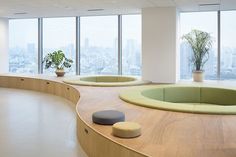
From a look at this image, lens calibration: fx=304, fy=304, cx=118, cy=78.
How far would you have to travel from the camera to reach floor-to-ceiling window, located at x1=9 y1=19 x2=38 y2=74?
44.3 feet

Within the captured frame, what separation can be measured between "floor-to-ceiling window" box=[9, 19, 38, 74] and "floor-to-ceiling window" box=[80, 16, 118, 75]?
237 cm

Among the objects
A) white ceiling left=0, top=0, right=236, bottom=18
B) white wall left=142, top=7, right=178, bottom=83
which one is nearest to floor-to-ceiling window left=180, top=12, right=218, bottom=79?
white ceiling left=0, top=0, right=236, bottom=18

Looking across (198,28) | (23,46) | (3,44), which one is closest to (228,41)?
(198,28)

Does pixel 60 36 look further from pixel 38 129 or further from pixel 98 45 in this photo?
pixel 38 129

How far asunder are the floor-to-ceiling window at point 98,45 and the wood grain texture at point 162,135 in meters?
6.67

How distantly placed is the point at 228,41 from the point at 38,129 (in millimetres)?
7613

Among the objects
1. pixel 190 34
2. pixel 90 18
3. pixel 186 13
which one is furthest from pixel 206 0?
pixel 90 18

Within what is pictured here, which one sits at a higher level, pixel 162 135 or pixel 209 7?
pixel 209 7

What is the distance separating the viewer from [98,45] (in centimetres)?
1272

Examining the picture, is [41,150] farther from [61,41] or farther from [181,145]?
[61,41]

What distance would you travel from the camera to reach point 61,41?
1316 centimetres

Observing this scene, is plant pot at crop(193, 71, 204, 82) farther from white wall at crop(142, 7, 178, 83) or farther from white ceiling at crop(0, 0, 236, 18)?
white ceiling at crop(0, 0, 236, 18)

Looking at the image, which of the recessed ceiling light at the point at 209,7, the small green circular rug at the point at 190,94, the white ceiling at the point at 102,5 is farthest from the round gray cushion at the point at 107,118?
the recessed ceiling light at the point at 209,7

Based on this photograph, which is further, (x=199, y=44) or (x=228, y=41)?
(x=228, y=41)
